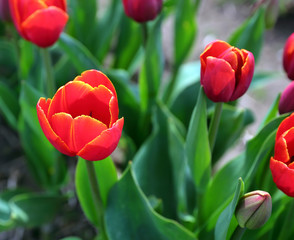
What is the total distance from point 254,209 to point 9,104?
0.88m

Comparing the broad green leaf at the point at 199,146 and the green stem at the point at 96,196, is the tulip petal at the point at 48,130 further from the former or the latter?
the broad green leaf at the point at 199,146

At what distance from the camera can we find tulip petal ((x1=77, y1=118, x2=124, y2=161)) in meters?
0.60

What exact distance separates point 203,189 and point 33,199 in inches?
19.0

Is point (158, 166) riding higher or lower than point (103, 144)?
lower

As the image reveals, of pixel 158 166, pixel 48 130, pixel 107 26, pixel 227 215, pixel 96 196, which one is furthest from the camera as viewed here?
pixel 107 26

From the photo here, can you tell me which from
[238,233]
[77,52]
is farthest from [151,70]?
[238,233]

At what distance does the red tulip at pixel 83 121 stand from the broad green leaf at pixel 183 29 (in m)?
0.65

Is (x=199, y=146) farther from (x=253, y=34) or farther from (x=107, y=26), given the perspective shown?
(x=107, y=26)

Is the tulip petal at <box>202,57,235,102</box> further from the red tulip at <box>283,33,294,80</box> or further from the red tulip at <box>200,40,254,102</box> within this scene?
the red tulip at <box>283,33,294,80</box>

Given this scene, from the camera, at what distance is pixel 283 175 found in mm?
634

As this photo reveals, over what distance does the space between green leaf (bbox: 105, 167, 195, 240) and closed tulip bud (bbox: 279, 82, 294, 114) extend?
29 cm

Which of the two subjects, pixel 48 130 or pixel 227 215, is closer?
pixel 48 130

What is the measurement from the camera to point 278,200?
88 centimetres

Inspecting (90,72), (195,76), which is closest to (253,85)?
(195,76)
